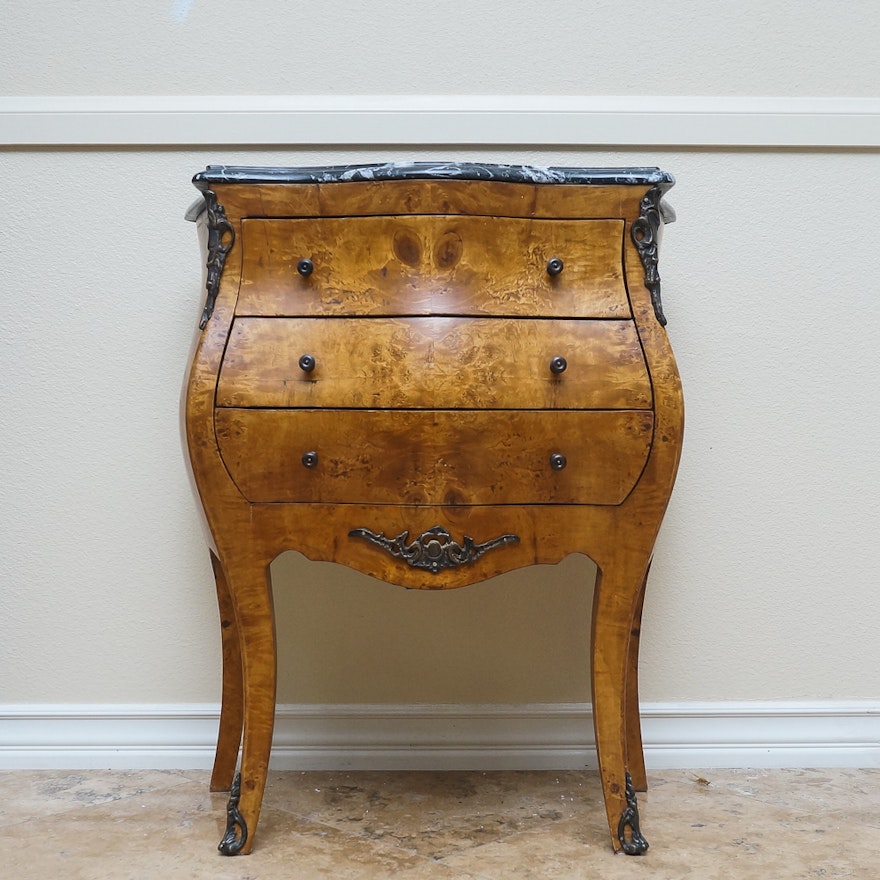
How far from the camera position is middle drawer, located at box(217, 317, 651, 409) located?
3.69 ft

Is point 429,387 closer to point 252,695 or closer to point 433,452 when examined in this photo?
point 433,452

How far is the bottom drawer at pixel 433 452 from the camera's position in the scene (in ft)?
3.70

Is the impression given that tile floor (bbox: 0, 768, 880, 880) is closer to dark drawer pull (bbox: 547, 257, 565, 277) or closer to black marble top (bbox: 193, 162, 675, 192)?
dark drawer pull (bbox: 547, 257, 565, 277)

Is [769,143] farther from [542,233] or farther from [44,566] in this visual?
[44,566]

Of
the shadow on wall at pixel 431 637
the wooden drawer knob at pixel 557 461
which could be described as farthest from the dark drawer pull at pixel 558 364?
the shadow on wall at pixel 431 637

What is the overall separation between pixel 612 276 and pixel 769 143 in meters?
0.61

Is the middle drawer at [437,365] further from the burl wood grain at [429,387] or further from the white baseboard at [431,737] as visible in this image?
the white baseboard at [431,737]

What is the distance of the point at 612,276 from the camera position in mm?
1165

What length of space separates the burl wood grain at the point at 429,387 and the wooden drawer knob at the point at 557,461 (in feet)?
0.04

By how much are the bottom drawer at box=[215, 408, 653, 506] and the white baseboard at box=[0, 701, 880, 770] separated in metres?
0.57

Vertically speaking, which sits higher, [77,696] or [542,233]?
[542,233]

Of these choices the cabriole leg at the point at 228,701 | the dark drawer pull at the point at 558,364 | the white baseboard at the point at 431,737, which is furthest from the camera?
the white baseboard at the point at 431,737

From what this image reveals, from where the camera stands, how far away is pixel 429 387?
1.12 meters

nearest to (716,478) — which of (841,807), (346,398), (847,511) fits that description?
(847,511)
